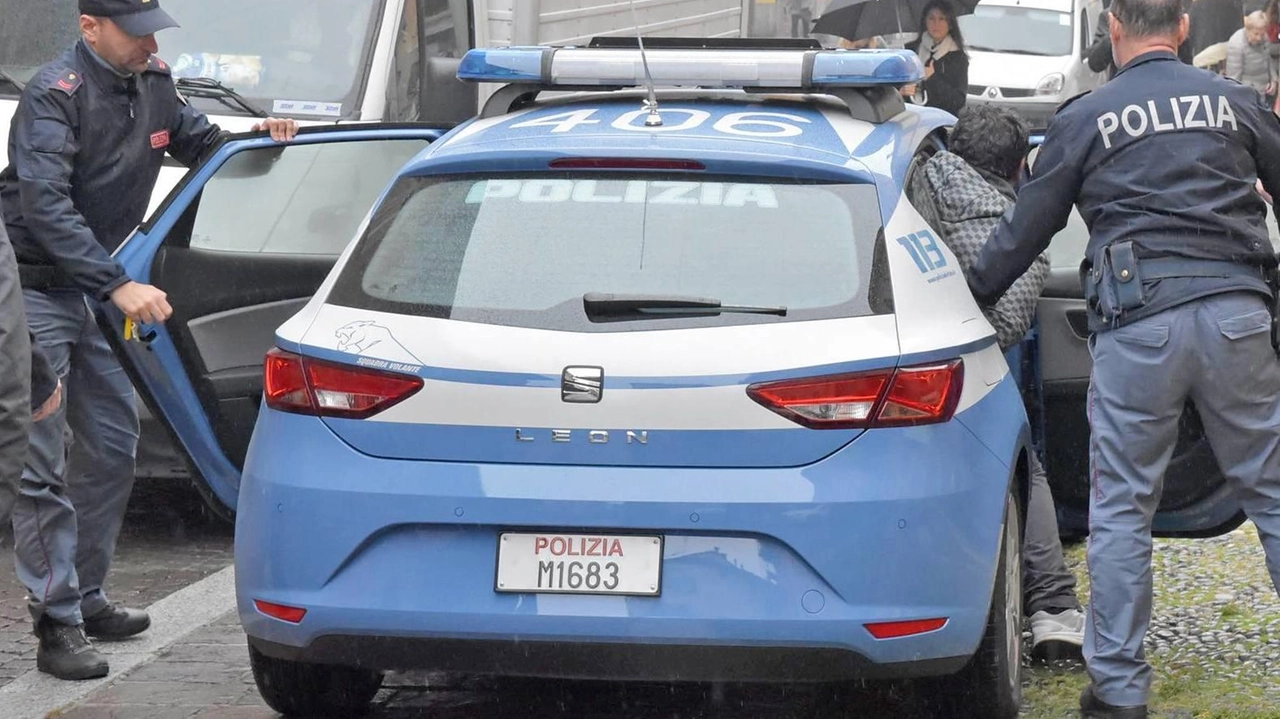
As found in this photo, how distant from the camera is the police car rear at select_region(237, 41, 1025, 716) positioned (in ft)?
13.0

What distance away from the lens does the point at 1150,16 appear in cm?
459

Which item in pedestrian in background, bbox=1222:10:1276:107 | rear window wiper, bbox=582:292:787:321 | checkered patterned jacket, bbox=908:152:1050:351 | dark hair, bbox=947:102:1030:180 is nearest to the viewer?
rear window wiper, bbox=582:292:787:321

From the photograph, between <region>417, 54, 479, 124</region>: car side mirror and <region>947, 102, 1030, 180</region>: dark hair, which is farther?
<region>417, 54, 479, 124</region>: car side mirror

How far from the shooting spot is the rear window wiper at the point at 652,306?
4.10 m

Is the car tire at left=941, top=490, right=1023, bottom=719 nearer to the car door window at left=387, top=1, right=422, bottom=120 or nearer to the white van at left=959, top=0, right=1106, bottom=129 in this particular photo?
the car door window at left=387, top=1, right=422, bottom=120

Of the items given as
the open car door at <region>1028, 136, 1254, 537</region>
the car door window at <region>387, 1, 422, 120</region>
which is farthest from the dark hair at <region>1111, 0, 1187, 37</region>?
the car door window at <region>387, 1, 422, 120</region>

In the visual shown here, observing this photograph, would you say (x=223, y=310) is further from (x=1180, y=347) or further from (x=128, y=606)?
(x=1180, y=347)

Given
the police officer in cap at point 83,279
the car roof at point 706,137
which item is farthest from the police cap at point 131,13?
the car roof at point 706,137

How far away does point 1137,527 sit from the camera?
179 inches

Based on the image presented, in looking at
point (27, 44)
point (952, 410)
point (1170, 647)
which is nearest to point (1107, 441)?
point (952, 410)

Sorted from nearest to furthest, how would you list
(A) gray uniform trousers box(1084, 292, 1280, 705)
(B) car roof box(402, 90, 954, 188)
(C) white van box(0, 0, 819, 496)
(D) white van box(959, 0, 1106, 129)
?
(B) car roof box(402, 90, 954, 188)
(A) gray uniform trousers box(1084, 292, 1280, 705)
(C) white van box(0, 0, 819, 496)
(D) white van box(959, 0, 1106, 129)

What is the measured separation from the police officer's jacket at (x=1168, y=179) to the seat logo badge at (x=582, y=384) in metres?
1.16

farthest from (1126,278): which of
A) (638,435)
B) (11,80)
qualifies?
(11,80)

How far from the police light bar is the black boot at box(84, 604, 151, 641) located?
184 centimetres
